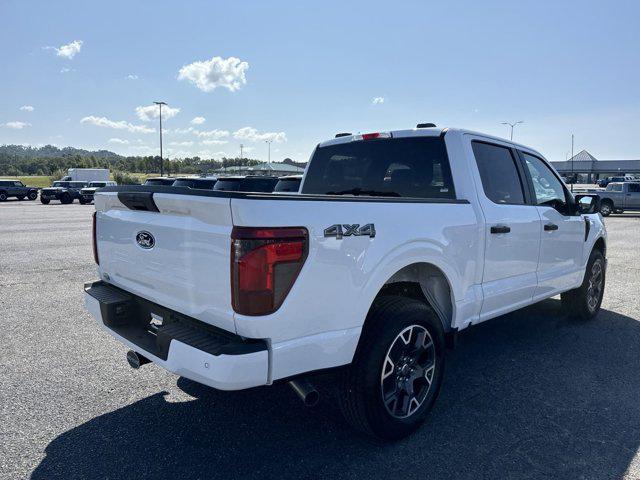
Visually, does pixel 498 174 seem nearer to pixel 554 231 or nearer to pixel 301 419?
pixel 554 231

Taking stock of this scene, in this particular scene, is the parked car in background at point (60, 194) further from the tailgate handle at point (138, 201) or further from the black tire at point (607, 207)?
the tailgate handle at point (138, 201)

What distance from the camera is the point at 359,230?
8.34 feet

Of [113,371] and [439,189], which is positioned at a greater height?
[439,189]

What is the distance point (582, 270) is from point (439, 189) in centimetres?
260

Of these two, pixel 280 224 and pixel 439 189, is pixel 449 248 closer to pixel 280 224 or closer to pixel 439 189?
pixel 439 189

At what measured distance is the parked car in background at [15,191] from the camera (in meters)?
35.0

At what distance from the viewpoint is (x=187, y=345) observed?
2348 mm

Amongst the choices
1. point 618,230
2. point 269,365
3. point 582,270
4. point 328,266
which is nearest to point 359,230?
point 328,266

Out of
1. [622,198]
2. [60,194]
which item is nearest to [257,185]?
[622,198]

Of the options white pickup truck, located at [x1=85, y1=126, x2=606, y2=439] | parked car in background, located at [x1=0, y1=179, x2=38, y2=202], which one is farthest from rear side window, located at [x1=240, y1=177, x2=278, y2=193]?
parked car in background, located at [x1=0, y1=179, x2=38, y2=202]

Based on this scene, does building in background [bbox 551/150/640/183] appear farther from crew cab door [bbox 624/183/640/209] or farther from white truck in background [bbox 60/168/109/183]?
white truck in background [bbox 60/168/109/183]

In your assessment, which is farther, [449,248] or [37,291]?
[37,291]

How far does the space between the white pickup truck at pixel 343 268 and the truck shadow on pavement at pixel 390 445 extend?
265 millimetres

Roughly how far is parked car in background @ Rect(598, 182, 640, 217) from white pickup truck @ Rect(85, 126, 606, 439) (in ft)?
81.9
